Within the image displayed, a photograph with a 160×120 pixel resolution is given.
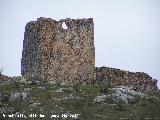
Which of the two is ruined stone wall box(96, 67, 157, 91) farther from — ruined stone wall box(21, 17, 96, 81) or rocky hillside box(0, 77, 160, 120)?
rocky hillside box(0, 77, 160, 120)

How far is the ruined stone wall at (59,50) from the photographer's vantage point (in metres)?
27.3

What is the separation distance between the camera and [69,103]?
18.7m

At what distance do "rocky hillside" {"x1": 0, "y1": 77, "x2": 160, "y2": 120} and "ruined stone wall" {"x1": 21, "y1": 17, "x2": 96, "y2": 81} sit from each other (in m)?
3.37

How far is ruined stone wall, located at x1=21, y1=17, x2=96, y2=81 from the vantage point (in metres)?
27.3

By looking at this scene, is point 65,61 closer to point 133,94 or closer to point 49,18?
point 49,18

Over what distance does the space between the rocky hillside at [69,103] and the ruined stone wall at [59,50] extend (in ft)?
11.1

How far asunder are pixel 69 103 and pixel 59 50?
31.6ft

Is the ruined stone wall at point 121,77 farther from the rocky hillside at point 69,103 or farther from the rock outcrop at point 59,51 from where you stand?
the rocky hillside at point 69,103

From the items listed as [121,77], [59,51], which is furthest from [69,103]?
[121,77]

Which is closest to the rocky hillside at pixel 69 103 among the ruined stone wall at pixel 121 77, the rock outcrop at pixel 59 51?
the rock outcrop at pixel 59 51

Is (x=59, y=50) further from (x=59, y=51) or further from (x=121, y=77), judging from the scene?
(x=121, y=77)

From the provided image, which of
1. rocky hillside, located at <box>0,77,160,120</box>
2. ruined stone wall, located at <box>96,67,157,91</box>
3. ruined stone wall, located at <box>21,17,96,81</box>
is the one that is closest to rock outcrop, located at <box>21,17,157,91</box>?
ruined stone wall, located at <box>21,17,96,81</box>

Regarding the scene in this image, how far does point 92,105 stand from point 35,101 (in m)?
2.73

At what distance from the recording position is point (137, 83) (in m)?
31.7
